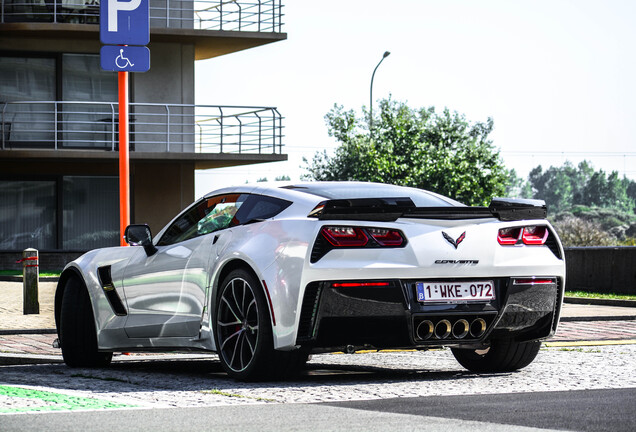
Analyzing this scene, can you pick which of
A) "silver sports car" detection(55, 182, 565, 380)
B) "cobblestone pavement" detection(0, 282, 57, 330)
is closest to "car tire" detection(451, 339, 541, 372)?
"silver sports car" detection(55, 182, 565, 380)

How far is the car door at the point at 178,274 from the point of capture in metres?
7.38

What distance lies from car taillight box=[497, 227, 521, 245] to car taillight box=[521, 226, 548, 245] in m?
0.05

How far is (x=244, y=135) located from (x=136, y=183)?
11.2ft

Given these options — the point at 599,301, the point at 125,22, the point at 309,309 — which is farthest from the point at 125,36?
the point at 599,301

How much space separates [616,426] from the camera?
494 centimetres

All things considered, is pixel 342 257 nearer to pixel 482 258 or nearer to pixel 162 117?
pixel 482 258

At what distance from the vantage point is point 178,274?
24.9 ft

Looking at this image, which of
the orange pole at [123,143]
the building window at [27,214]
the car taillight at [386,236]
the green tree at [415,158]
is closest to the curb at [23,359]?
the orange pole at [123,143]

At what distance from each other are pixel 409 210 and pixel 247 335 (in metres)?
1.29

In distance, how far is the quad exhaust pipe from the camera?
21.8ft

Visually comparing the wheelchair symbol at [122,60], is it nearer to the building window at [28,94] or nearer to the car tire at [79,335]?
the car tire at [79,335]

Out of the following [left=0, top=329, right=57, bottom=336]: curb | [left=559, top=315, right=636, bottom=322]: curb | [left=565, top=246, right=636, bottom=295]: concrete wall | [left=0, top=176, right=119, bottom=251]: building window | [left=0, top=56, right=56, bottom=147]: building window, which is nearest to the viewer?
[left=0, top=329, right=57, bottom=336]: curb

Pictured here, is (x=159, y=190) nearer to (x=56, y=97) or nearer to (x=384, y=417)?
(x=56, y=97)

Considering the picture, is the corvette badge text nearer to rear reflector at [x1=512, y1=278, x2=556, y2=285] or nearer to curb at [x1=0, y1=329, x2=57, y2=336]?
rear reflector at [x1=512, y1=278, x2=556, y2=285]
